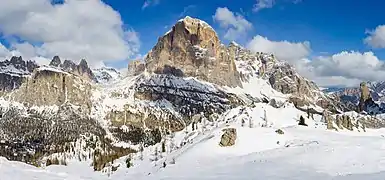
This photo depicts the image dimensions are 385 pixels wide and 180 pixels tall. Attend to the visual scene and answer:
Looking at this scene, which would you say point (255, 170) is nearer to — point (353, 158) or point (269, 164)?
point (269, 164)

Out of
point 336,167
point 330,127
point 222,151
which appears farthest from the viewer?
point 330,127

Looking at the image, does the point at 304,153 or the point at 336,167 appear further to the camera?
the point at 304,153

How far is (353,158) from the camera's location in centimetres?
7275

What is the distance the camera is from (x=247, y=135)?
5162 inches

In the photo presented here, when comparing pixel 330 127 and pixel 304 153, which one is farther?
pixel 330 127

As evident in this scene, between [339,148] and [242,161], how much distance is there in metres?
18.8

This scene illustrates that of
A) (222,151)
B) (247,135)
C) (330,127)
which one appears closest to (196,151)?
(222,151)

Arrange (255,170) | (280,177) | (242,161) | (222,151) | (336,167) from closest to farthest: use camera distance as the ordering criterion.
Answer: (280,177), (336,167), (255,170), (242,161), (222,151)

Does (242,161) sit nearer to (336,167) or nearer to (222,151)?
(336,167)

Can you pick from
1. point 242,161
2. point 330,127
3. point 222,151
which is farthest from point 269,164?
point 330,127

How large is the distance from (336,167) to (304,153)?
16.0 meters

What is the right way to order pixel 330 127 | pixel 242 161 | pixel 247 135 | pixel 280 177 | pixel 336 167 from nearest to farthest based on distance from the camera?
pixel 280 177, pixel 336 167, pixel 242 161, pixel 247 135, pixel 330 127

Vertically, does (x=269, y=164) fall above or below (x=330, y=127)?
below

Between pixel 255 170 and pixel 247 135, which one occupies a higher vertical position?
pixel 247 135
